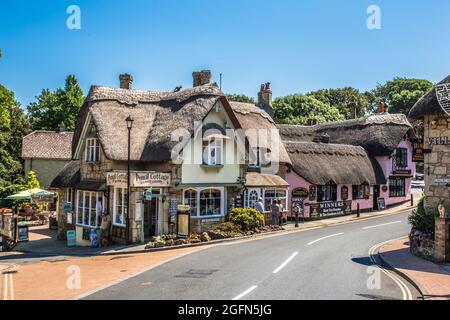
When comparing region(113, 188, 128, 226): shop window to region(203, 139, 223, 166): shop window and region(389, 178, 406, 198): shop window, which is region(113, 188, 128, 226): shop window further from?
region(389, 178, 406, 198): shop window

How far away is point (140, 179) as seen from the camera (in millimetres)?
22156

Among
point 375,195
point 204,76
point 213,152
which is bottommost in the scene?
point 375,195

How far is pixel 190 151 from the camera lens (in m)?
24.6

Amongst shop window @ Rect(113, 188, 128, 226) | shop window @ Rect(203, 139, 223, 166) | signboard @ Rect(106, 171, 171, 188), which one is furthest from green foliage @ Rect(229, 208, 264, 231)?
shop window @ Rect(113, 188, 128, 226)

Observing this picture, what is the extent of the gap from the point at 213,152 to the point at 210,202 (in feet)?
9.44

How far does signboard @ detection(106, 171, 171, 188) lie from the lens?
22047mm

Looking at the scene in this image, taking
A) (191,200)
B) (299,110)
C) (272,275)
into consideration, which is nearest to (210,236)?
(191,200)

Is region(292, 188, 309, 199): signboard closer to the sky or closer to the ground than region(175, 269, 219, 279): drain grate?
closer to the sky

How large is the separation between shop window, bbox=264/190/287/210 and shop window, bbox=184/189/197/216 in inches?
245

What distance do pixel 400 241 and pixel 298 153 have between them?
538 inches

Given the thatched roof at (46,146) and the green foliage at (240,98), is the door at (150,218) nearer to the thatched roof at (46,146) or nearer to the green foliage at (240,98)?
the thatched roof at (46,146)

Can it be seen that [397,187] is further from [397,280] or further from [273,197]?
[397,280]

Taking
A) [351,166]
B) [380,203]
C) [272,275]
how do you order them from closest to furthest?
[272,275]
[351,166]
[380,203]

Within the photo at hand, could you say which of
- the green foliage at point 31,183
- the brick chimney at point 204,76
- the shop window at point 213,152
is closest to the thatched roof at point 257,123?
the brick chimney at point 204,76
